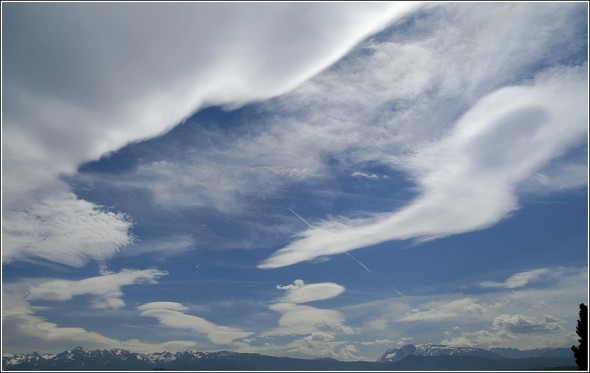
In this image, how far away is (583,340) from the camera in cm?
17600

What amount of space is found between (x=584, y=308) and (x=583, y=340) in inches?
599

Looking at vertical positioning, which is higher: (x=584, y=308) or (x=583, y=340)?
(x=584, y=308)

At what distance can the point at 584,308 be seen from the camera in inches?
7195
